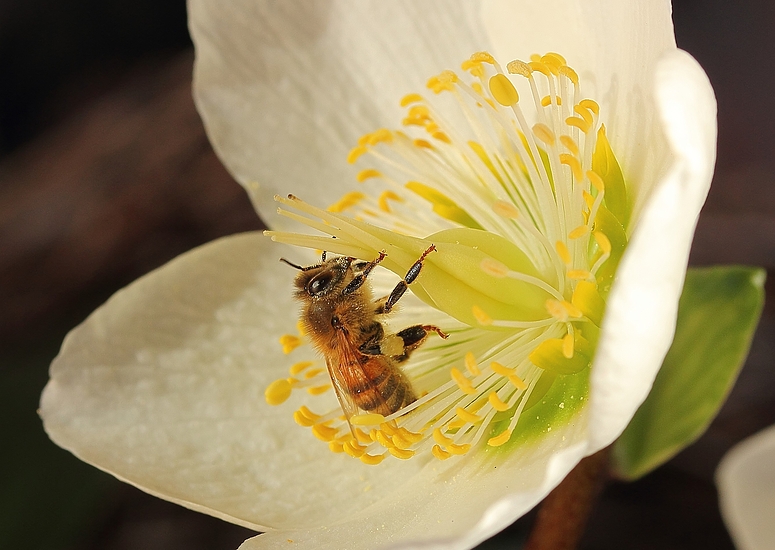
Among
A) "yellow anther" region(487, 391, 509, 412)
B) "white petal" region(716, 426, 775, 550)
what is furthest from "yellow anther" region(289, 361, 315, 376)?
"white petal" region(716, 426, 775, 550)

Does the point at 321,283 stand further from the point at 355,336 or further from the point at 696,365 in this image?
the point at 696,365

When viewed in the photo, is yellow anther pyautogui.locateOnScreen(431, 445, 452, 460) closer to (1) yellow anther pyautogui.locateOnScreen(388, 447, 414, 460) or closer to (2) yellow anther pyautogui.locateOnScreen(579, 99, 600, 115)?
(1) yellow anther pyautogui.locateOnScreen(388, 447, 414, 460)

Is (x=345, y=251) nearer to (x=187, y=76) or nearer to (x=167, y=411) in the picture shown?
(x=167, y=411)

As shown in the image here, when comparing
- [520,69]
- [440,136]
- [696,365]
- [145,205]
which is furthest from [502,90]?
[145,205]

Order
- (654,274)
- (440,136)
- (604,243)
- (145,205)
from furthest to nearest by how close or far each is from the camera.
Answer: (145,205) < (440,136) < (604,243) < (654,274)

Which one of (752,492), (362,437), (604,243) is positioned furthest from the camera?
(752,492)

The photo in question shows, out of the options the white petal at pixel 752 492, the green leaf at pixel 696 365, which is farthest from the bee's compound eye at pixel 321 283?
the white petal at pixel 752 492
